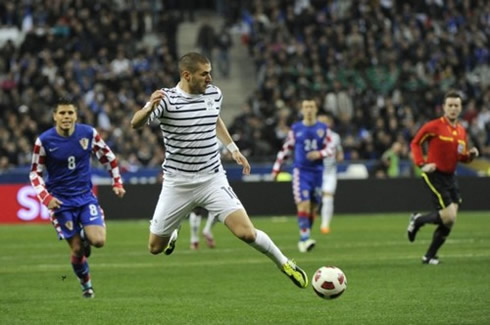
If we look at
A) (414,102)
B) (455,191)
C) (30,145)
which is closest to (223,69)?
(414,102)

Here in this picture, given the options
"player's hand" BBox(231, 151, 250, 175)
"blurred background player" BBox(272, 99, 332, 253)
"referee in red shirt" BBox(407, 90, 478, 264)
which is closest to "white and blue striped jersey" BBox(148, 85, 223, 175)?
"player's hand" BBox(231, 151, 250, 175)

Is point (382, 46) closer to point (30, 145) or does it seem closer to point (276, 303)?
point (30, 145)

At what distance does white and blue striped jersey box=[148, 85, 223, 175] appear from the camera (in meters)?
11.4

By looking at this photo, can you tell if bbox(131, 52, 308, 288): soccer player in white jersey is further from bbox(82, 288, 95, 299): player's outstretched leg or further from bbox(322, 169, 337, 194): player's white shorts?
bbox(322, 169, 337, 194): player's white shorts

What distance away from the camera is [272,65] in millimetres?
36531

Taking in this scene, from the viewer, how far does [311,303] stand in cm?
1225

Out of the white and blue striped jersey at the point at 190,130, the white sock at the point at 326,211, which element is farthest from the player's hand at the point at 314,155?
the white and blue striped jersey at the point at 190,130

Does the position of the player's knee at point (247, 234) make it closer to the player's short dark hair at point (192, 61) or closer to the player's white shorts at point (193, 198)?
the player's white shorts at point (193, 198)

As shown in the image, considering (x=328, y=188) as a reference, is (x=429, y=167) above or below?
above

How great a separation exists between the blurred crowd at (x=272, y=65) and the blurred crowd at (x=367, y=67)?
4cm

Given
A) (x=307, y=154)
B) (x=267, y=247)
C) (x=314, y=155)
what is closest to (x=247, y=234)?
(x=267, y=247)

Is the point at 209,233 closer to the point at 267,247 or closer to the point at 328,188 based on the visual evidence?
the point at 328,188

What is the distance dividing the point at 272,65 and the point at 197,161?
2524 centimetres

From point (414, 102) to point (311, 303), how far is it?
24.6 metres
